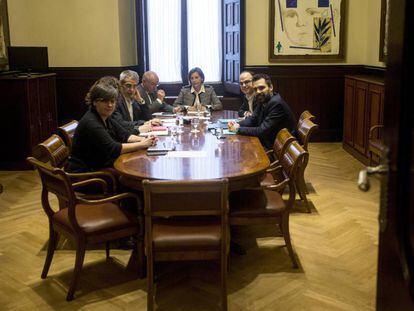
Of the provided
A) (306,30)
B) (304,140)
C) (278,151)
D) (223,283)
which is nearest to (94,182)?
(223,283)

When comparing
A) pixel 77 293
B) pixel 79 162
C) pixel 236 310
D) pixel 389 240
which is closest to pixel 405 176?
pixel 389 240

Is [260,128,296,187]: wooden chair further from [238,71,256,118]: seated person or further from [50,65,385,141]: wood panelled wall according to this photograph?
[50,65,385,141]: wood panelled wall

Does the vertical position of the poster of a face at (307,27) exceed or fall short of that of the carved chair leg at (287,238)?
it exceeds it

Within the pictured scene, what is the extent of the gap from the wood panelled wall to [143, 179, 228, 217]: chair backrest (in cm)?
582

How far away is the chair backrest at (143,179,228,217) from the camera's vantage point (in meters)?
2.72

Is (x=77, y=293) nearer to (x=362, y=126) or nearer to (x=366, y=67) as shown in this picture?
(x=362, y=126)

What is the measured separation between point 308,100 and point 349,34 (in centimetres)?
118

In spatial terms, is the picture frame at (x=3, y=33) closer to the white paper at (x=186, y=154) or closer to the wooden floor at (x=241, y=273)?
the wooden floor at (x=241, y=273)

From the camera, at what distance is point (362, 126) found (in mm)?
7047

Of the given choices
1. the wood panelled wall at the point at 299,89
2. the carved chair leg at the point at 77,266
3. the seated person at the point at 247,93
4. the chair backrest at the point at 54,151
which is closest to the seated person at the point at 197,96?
the seated person at the point at 247,93

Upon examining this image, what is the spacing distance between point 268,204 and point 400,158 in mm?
2372

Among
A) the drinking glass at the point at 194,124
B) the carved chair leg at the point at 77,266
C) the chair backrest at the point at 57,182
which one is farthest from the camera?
the drinking glass at the point at 194,124

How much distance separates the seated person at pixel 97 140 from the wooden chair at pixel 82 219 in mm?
503

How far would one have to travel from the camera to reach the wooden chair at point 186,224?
9.00 ft
